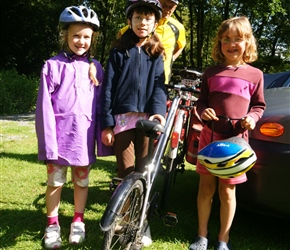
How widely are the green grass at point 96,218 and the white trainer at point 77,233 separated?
1.9 inches

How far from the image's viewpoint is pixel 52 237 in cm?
296

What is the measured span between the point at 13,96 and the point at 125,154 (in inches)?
431

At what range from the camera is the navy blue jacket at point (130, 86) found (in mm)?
2826

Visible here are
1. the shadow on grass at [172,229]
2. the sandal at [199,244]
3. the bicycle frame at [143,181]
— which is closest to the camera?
the bicycle frame at [143,181]

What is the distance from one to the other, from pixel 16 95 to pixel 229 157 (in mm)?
11798

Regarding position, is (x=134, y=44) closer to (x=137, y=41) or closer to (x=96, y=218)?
(x=137, y=41)

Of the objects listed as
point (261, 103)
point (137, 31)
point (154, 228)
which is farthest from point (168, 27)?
point (154, 228)

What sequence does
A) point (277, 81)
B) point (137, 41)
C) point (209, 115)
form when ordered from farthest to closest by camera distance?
point (277, 81), point (137, 41), point (209, 115)

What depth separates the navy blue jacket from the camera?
283 centimetres

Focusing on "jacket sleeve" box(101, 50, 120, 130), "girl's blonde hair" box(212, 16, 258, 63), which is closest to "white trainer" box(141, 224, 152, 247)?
"jacket sleeve" box(101, 50, 120, 130)

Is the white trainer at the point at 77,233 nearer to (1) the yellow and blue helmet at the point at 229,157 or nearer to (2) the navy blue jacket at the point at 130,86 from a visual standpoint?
(2) the navy blue jacket at the point at 130,86

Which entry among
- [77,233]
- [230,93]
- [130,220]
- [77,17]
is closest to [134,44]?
[77,17]

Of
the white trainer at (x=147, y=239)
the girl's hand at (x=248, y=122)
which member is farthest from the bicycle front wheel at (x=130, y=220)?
the girl's hand at (x=248, y=122)

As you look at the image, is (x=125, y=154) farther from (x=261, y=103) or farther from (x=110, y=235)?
(x=261, y=103)
